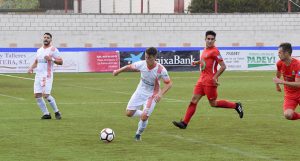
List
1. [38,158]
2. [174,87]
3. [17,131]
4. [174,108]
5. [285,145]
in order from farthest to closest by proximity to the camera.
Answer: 1. [174,87]
2. [174,108]
3. [17,131]
4. [285,145]
5. [38,158]

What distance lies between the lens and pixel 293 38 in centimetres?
5147

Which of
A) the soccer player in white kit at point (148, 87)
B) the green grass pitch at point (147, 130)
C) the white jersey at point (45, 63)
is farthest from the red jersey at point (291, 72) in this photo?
the white jersey at point (45, 63)

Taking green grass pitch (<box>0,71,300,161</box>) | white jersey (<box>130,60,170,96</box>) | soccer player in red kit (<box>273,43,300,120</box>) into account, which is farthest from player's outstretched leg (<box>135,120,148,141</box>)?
soccer player in red kit (<box>273,43,300,120</box>)

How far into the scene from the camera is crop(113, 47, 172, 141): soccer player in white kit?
14039 mm

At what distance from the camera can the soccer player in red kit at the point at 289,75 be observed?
565 inches

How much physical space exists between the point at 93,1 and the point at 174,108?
39.6 meters

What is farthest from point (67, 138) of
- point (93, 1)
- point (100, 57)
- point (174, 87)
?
point (93, 1)

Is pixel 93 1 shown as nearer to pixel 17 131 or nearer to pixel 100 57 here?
pixel 100 57

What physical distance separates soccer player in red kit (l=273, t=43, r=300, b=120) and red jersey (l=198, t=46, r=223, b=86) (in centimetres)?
195

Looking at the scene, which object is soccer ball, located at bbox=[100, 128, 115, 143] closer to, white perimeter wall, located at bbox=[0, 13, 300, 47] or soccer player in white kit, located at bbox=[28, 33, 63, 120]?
soccer player in white kit, located at bbox=[28, 33, 63, 120]

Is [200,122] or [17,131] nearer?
[17,131]

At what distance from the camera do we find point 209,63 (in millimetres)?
16500

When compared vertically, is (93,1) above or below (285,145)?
above

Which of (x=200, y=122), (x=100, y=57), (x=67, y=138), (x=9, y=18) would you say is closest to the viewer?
(x=67, y=138)
